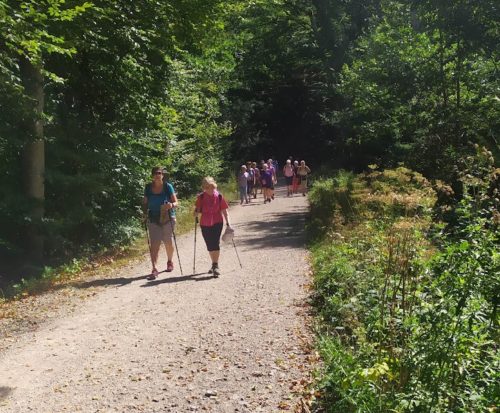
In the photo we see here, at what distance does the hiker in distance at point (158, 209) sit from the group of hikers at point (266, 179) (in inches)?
552

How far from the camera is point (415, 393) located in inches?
171

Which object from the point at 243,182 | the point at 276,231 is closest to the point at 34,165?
the point at 276,231

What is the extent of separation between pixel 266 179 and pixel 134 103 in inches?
443

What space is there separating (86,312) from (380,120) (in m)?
17.5

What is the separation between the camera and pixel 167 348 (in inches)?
271

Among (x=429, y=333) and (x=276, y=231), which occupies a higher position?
(x=429, y=333)

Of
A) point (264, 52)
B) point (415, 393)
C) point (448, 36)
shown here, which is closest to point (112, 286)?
point (415, 393)

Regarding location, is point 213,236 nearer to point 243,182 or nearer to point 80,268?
point 80,268

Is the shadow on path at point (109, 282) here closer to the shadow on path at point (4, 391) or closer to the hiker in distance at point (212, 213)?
the hiker in distance at point (212, 213)

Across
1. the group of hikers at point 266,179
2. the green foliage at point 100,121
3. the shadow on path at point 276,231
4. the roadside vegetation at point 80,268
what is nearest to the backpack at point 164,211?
the roadside vegetation at point 80,268

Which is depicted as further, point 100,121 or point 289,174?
point 289,174

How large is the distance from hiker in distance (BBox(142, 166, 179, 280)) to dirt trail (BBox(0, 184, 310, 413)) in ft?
2.30

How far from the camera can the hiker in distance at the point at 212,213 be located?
10.7m

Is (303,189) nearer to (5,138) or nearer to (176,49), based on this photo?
(176,49)
